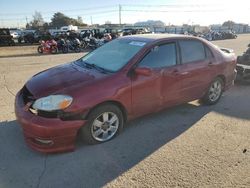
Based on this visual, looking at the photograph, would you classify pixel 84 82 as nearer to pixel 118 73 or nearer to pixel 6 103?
pixel 118 73

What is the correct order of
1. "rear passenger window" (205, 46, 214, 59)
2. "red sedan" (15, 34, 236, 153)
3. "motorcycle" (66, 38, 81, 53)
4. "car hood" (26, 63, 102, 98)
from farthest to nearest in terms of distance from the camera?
"motorcycle" (66, 38, 81, 53), "rear passenger window" (205, 46, 214, 59), "car hood" (26, 63, 102, 98), "red sedan" (15, 34, 236, 153)

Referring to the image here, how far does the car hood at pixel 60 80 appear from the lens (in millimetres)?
3922

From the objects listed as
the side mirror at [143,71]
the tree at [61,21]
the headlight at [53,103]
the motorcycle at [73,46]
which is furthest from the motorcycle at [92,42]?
the tree at [61,21]

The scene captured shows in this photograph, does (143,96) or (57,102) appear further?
(143,96)

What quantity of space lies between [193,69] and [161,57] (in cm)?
84

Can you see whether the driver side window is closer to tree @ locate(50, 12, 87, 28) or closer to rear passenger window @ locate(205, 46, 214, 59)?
rear passenger window @ locate(205, 46, 214, 59)

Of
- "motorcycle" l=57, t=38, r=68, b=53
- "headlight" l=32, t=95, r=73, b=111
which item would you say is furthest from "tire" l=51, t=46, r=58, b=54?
"headlight" l=32, t=95, r=73, b=111

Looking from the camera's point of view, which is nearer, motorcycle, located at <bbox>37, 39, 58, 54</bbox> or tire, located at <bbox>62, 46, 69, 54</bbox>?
motorcycle, located at <bbox>37, 39, 58, 54</bbox>

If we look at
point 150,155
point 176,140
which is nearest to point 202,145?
point 176,140

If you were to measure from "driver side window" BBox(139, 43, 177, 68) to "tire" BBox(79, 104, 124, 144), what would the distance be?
0.91 m

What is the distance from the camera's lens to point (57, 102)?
3721mm

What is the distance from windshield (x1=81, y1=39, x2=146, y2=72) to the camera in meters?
4.55

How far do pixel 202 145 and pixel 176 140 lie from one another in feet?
1.30

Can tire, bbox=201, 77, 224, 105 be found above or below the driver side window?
below
